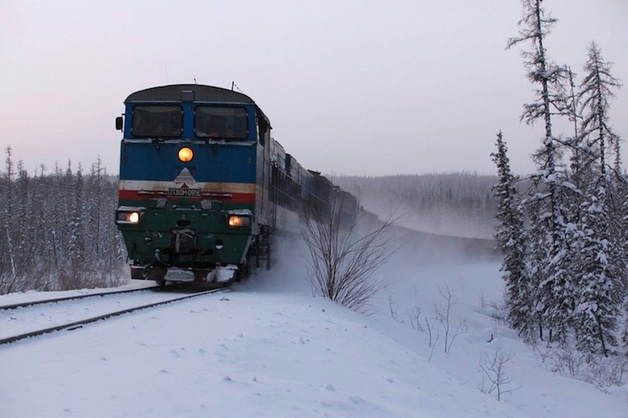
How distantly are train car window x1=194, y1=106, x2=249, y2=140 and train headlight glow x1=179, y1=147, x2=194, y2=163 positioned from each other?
406 mm

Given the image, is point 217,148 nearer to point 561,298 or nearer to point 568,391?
point 568,391

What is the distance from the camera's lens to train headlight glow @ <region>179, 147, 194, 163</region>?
1144cm

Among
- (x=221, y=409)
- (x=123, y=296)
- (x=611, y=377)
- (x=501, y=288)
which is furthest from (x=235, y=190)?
(x=501, y=288)

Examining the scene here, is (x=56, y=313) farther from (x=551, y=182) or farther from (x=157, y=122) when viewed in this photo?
(x=551, y=182)

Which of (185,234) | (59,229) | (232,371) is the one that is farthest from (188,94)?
(59,229)

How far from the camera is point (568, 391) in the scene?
11.4m

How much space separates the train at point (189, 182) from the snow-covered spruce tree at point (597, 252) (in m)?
16.1

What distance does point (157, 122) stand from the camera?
11.7m

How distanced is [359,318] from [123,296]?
14.8 ft

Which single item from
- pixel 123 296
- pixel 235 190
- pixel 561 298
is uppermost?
pixel 235 190

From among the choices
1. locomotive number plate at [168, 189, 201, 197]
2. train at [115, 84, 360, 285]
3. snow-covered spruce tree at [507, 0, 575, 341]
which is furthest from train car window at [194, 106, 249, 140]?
snow-covered spruce tree at [507, 0, 575, 341]

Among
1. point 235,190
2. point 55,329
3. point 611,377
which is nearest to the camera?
point 55,329

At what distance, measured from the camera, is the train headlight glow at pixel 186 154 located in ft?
37.5

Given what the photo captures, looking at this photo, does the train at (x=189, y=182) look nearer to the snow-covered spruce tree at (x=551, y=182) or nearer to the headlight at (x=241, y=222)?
the headlight at (x=241, y=222)
